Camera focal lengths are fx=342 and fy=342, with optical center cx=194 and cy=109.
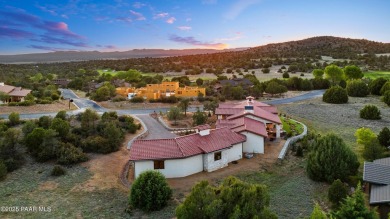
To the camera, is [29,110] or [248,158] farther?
[29,110]

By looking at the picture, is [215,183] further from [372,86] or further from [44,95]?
[372,86]

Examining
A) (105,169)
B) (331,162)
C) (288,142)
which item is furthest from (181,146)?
(288,142)

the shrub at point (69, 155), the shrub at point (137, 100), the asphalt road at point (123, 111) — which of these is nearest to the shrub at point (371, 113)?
the asphalt road at point (123, 111)

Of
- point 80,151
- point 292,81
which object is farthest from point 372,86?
point 80,151

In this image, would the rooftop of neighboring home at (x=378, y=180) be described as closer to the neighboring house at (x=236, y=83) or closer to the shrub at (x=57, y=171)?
the shrub at (x=57, y=171)

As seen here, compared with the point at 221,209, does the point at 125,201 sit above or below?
below

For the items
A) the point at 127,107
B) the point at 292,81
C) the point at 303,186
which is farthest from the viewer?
the point at 292,81

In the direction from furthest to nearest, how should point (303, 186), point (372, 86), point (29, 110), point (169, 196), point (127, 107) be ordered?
point (372, 86) < point (127, 107) < point (29, 110) < point (303, 186) < point (169, 196)
